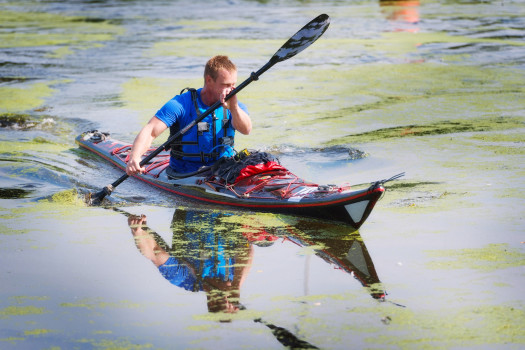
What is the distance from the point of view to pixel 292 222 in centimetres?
478

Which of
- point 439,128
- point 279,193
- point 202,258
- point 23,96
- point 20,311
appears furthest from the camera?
point 23,96

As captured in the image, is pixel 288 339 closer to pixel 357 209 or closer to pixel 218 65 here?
pixel 357 209

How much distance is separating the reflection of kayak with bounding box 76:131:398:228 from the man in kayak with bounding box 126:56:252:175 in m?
0.16

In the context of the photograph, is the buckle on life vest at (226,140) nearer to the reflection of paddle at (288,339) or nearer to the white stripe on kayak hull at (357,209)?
the white stripe on kayak hull at (357,209)

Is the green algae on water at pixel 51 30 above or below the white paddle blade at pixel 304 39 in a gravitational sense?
below

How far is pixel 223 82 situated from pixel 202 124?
0.42 metres

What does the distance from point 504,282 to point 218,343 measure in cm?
149

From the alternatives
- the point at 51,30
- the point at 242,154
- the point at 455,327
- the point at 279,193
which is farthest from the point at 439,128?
the point at 51,30

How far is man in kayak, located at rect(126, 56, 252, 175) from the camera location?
476 cm

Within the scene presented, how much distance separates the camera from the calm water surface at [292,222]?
10.7 ft

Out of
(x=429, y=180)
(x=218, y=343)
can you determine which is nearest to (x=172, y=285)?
(x=218, y=343)

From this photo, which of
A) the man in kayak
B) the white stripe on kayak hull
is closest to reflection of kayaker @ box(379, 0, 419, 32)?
the man in kayak

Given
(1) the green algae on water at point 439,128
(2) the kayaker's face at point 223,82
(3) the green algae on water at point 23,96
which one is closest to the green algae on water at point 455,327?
(2) the kayaker's face at point 223,82

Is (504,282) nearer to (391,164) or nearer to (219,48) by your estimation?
(391,164)
